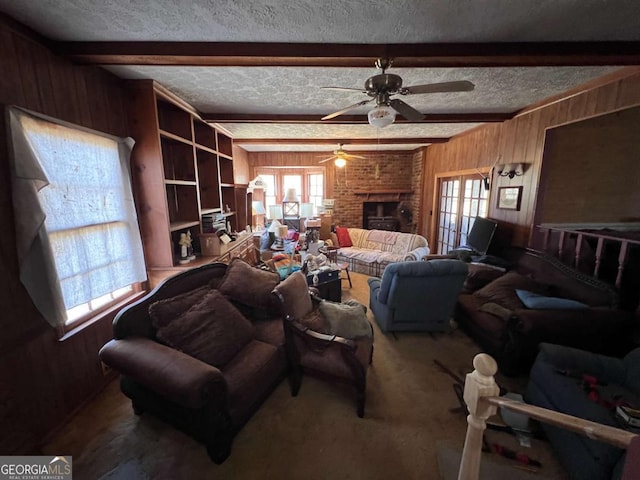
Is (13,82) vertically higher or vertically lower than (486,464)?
higher

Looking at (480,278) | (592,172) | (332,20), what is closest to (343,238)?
(480,278)

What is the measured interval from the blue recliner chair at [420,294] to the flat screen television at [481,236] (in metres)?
1.34

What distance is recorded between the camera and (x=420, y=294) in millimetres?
2602

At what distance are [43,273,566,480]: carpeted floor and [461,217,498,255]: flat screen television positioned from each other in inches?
75.6

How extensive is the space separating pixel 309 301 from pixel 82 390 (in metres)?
1.80

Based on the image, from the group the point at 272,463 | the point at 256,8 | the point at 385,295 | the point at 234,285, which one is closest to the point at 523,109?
the point at 385,295

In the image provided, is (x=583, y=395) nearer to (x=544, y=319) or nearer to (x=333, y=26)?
(x=544, y=319)

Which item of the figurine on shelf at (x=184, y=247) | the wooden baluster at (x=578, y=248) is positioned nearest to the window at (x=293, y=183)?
the figurine on shelf at (x=184, y=247)

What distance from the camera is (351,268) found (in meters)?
5.28

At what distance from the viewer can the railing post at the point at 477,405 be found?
0.87m

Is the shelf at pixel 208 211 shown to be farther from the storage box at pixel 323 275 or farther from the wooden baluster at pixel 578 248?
the wooden baluster at pixel 578 248

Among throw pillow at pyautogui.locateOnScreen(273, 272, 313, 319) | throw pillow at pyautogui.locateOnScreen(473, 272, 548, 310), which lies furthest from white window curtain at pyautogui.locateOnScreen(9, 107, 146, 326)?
throw pillow at pyautogui.locateOnScreen(473, 272, 548, 310)

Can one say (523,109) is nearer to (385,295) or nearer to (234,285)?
(385,295)

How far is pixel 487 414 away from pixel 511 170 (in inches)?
137
